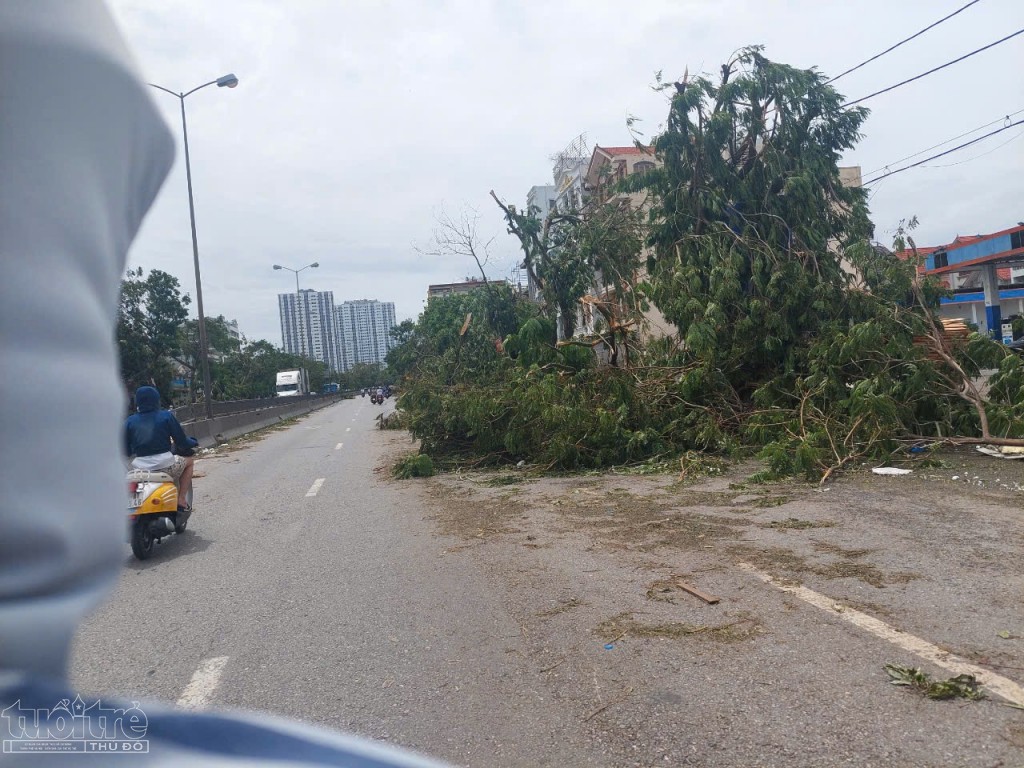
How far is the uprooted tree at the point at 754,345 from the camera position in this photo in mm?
11953

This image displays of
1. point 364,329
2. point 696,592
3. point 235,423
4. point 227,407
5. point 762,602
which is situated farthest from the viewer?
point 364,329

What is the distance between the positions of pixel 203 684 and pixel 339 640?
0.94 m

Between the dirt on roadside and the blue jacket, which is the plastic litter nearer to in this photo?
the dirt on roadside

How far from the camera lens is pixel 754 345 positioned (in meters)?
14.2

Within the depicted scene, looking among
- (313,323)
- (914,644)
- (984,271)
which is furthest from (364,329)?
(914,644)

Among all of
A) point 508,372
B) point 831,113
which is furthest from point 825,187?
point 508,372

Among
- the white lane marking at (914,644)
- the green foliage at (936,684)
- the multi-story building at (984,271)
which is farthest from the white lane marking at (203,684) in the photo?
the multi-story building at (984,271)

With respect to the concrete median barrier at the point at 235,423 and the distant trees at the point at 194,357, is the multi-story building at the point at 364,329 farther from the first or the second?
the concrete median barrier at the point at 235,423

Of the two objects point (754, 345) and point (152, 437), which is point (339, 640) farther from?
point (754, 345)

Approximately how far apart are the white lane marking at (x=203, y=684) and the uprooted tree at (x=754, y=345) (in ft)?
25.5

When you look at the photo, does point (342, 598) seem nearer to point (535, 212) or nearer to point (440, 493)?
point (440, 493)

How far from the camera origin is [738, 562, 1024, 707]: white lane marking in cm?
404

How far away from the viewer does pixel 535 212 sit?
20.7 meters

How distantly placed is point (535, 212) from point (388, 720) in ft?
57.8
